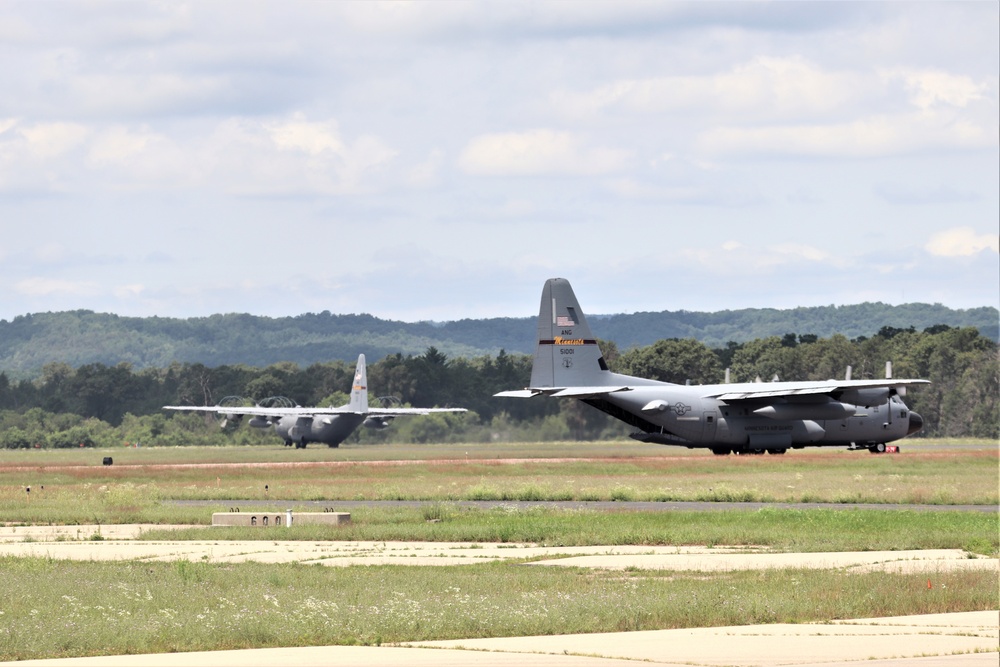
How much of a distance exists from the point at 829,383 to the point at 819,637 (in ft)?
165

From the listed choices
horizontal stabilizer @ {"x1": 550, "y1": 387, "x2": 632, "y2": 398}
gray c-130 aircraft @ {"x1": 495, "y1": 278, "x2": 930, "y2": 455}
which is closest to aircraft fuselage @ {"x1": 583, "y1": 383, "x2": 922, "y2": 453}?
gray c-130 aircraft @ {"x1": 495, "y1": 278, "x2": 930, "y2": 455}

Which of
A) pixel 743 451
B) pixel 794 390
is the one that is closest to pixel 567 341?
pixel 794 390

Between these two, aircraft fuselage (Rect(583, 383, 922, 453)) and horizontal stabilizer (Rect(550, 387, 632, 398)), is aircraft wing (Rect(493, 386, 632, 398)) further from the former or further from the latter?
aircraft fuselage (Rect(583, 383, 922, 453))

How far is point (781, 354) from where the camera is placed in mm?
137875

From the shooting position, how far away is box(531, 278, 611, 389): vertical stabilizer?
65.8m

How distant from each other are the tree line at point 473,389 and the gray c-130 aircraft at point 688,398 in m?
21.4

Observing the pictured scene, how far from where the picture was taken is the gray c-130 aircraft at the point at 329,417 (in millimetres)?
98562

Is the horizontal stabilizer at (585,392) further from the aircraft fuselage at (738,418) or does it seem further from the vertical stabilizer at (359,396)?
the vertical stabilizer at (359,396)

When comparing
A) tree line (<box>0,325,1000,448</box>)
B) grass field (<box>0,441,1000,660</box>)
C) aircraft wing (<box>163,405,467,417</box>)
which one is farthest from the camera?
tree line (<box>0,325,1000,448</box>)

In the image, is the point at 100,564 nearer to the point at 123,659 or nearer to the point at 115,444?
the point at 123,659

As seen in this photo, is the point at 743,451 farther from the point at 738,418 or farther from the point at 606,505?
the point at 606,505

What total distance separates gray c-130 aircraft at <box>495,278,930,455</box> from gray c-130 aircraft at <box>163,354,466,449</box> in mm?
30969

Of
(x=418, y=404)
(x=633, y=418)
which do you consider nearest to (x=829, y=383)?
(x=633, y=418)

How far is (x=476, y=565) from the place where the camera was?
27891 millimetres
